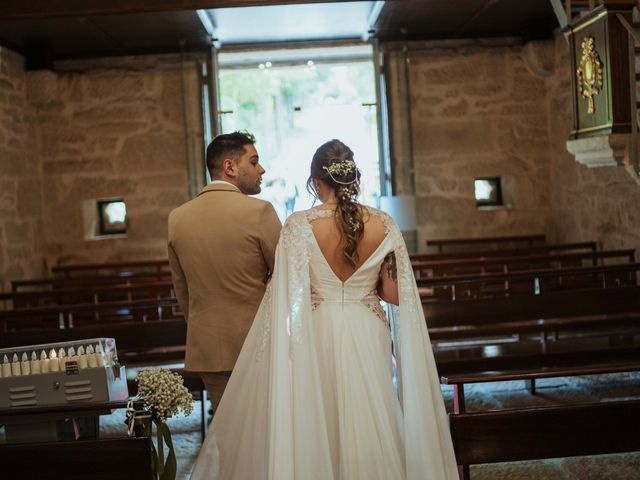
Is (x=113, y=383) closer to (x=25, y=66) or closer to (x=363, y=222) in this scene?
(x=363, y=222)

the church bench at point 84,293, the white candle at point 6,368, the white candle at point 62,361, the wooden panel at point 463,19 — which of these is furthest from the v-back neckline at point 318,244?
the wooden panel at point 463,19

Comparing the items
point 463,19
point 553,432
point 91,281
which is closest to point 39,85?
point 91,281

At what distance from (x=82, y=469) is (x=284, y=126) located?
10.6 m

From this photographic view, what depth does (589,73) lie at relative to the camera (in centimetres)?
597

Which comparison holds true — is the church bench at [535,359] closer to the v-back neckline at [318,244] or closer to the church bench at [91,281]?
the v-back neckline at [318,244]

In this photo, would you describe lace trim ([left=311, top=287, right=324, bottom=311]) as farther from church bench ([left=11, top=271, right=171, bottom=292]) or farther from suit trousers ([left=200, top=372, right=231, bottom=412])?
church bench ([left=11, top=271, right=171, bottom=292])

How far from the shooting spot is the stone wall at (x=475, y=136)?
11234mm

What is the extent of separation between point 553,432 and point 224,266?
1.45 metres

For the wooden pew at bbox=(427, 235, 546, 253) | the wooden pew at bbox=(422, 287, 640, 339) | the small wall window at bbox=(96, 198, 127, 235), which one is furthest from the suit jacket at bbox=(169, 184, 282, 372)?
the small wall window at bbox=(96, 198, 127, 235)

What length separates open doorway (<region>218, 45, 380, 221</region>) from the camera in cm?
1282

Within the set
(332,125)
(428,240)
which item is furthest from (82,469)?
(332,125)

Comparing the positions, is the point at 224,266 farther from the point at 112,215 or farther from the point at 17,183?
the point at 112,215

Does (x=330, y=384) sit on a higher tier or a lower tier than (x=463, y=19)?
lower

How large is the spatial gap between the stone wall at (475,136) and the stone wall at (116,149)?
9.96 ft
